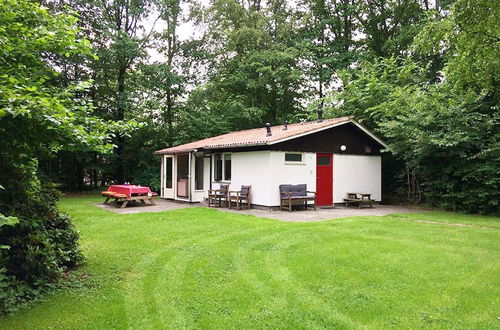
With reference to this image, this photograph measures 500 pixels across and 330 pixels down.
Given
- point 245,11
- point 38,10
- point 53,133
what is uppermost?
point 245,11

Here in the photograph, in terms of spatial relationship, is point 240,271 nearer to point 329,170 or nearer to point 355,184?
point 329,170

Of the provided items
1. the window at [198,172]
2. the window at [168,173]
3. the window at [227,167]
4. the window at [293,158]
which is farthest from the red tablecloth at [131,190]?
the window at [293,158]

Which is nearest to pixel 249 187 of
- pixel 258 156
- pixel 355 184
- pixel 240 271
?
pixel 258 156

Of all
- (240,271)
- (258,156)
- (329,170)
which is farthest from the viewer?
(329,170)

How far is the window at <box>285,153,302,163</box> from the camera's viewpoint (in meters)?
13.0

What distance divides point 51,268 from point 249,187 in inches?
359

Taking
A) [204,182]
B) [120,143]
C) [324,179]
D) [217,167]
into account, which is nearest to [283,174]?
[324,179]

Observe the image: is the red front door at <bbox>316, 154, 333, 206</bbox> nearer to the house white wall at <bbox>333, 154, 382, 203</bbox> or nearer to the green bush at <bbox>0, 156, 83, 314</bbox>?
the house white wall at <bbox>333, 154, 382, 203</bbox>

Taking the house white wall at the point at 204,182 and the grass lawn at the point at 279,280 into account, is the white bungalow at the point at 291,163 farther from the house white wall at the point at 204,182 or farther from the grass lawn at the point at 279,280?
the grass lawn at the point at 279,280

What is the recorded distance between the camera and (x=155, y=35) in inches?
961

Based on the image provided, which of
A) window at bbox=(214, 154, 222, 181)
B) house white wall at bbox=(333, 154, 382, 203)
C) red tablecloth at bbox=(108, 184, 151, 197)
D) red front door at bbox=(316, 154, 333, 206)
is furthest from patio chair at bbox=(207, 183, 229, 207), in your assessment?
house white wall at bbox=(333, 154, 382, 203)

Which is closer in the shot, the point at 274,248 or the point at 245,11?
the point at 274,248

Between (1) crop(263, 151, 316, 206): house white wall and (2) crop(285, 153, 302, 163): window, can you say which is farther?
(2) crop(285, 153, 302, 163): window

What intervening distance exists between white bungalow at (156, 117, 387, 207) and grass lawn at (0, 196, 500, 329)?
449 centimetres
